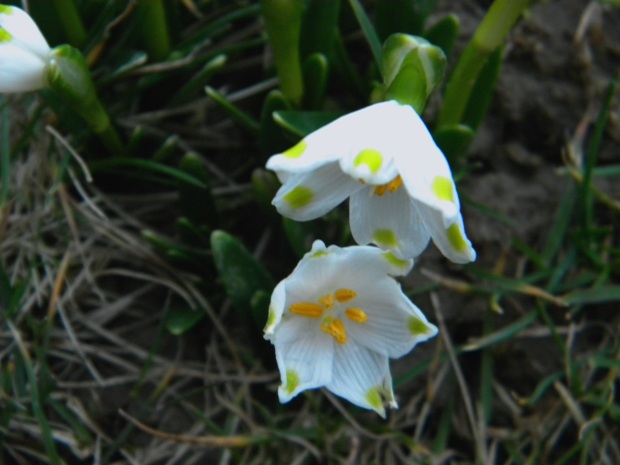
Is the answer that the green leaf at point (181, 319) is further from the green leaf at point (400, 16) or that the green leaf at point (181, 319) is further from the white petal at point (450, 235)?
the green leaf at point (400, 16)

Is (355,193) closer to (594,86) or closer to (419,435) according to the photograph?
(419,435)

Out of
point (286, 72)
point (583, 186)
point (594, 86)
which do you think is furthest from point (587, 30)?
point (286, 72)

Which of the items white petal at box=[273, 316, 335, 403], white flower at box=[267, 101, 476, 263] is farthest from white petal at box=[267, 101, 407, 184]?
white petal at box=[273, 316, 335, 403]

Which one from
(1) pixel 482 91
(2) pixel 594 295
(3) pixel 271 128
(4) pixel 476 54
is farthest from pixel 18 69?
(2) pixel 594 295

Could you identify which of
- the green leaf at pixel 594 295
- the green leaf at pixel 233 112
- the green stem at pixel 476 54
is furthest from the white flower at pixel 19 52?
the green leaf at pixel 594 295

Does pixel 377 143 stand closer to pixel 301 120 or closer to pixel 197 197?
pixel 301 120

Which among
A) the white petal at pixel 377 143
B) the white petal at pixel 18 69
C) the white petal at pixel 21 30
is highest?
the white petal at pixel 21 30
